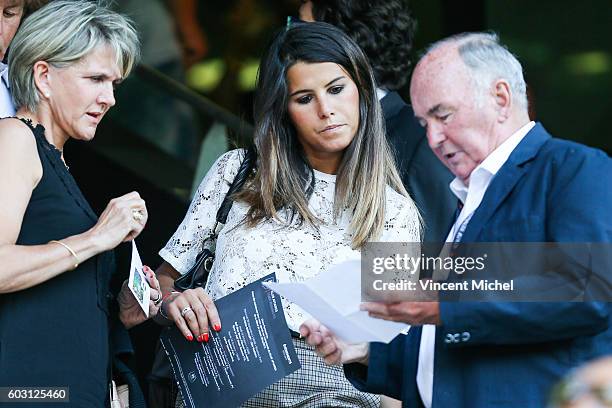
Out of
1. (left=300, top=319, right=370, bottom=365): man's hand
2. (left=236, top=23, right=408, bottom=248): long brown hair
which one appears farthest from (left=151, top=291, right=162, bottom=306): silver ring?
(left=300, top=319, right=370, bottom=365): man's hand

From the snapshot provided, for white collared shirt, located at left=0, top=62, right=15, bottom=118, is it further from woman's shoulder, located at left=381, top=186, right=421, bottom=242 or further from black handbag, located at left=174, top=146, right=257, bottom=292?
woman's shoulder, located at left=381, top=186, right=421, bottom=242

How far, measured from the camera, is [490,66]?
332 cm

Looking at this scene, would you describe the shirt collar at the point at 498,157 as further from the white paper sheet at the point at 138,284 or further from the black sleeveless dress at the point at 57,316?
the black sleeveless dress at the point at 57,316

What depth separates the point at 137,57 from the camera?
3947mm

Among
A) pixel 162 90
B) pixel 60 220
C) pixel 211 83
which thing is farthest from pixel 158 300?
pixel 211 83

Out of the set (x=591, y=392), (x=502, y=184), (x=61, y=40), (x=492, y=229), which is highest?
(x=61, y=40)

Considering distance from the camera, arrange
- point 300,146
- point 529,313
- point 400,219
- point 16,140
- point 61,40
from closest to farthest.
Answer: point 529,313 → point 16,140 → point 61,40 → point 400,219 → point 300,146

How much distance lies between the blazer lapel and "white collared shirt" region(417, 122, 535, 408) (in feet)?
0.12

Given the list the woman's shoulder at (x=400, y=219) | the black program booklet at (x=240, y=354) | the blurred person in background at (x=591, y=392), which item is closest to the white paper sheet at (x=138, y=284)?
the black program booklet at (x=240, y=354)

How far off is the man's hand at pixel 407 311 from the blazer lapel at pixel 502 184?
24 centimetres

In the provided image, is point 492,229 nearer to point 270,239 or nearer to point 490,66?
point 490,66

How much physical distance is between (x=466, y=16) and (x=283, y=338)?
5.01m

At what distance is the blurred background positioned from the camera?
269 inches

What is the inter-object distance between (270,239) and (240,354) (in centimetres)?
42
